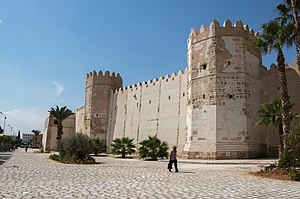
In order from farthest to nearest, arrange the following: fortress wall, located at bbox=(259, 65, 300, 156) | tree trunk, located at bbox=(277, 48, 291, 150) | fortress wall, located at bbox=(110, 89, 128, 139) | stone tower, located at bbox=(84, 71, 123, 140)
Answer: stone tower, located at bbox=(84, 71, 123, 140) → fortress wall, located at bbox=(110, 89, 128, 139) → fortress wall, located at bbox=(259, 65, 300, 156) → tree trunk, located at bbox=(277, 48, 291, 150)

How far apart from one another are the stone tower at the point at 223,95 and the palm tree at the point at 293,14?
7781 mm

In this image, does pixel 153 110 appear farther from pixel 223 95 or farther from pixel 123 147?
pixel 223 95

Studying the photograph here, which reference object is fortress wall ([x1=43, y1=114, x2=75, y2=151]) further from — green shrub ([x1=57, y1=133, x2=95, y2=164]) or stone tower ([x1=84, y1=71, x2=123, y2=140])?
green shrub ([x1=57, y1=133, x2=95, y2=164])

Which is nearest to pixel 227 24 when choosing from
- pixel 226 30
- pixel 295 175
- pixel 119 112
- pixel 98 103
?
pixel 226 30

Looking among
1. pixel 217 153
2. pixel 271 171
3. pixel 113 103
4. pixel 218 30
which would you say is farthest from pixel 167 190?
pixel 113 103

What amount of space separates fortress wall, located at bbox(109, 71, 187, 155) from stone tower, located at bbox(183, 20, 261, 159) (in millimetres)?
4054

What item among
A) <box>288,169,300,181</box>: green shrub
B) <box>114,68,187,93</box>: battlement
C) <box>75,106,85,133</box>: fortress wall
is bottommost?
<box>288,169,300,181</box>: green shrub

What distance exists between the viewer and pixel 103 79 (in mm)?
35094

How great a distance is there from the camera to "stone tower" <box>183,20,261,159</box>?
19766 millimetres

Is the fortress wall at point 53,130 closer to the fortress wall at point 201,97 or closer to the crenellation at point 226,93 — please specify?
the crenellation at point 226,93

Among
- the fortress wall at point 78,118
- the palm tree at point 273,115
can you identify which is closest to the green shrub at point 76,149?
the palm tree at point 273,115

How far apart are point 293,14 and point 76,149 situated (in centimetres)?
1304

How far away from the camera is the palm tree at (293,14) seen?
11.8 m

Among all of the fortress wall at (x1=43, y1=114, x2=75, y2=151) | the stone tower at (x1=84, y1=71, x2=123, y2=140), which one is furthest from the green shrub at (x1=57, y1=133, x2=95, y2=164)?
the fortress wall at (x1=43, y1=114, x2=75, y2=151)
